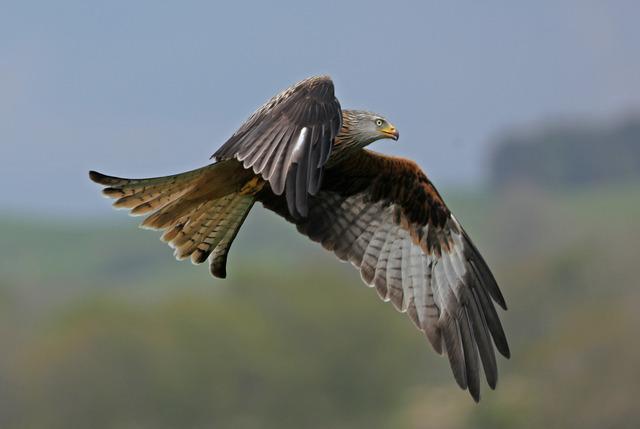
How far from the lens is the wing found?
14117 mm

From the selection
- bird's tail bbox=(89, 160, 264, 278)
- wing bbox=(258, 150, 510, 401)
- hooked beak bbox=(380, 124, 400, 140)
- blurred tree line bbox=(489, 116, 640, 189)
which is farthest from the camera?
blurred tree line bbox=(489, 116, 640, 189)

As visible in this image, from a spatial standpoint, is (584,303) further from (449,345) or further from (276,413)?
(449,345)

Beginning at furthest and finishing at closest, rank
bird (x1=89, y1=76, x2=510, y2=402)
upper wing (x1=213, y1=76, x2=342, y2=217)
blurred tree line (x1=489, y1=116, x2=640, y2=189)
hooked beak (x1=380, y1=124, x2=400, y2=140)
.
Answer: blurred tree line (x1=489, y1=116, x2=640, y2=189) → hooked beak (x1=380, y1=124, x2=400, y2=140) → bird (x1=89, y1=76, x2=510, y2=402) → upper wing (x1=213, y1=76, x2=342, y2=217)

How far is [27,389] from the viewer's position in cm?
7075

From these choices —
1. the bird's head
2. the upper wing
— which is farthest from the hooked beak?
the upper wing

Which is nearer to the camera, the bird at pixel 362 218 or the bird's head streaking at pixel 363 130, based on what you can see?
the bird at pixel 362 218

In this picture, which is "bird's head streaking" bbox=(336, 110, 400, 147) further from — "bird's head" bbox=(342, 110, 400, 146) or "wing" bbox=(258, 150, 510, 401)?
"wing" bbox=(258, 150, 510, 401)

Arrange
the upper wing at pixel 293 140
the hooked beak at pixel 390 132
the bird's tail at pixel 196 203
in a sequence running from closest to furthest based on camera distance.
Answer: the upper wing at pixel 293 140 → the bird's tail at pixel 196 203 → the hooked beak at pixel 390 132

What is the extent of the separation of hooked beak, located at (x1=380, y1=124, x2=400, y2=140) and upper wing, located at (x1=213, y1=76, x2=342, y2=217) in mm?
1037

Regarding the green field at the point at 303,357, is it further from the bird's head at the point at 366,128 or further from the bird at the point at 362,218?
the bird's head at the point at 366,128

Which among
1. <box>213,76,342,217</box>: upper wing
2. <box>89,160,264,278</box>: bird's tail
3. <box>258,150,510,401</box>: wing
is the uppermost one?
<box>213,76,342,217</box>: upper wing

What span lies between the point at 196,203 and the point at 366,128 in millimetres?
1569

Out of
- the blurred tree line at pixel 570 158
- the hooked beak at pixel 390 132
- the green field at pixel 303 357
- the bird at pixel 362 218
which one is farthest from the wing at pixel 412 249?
the blurred tree line at pixel 570 158

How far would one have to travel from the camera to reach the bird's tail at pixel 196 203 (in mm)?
12836
